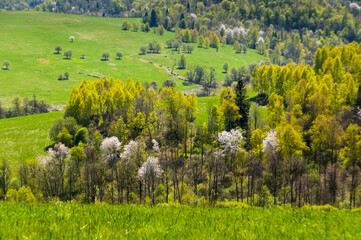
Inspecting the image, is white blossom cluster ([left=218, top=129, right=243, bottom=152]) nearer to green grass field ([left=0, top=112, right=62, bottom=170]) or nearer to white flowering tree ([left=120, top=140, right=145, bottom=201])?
white flowering tree ([left=120, top=140, right=145, bottom=201])

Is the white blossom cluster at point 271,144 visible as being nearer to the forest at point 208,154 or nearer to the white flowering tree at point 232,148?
the forest at point 208,154

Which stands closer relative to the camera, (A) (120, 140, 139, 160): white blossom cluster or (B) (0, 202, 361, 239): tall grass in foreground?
(B) (0, 202, 361, 239): tall grass in foreground

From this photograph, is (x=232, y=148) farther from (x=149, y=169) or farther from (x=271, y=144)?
(x=149, y=169)

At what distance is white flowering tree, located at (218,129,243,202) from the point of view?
238ft

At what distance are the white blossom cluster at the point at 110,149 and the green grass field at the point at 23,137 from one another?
36.4 meters

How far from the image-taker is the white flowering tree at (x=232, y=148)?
72500 mm

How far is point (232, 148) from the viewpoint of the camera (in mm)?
72500

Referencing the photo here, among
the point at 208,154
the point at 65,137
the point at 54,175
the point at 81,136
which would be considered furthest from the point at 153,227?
the point at 65,137

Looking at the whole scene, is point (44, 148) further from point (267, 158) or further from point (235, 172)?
point (267, 158)

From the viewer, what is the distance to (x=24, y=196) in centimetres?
5738

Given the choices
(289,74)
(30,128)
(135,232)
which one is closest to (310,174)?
(289,74)

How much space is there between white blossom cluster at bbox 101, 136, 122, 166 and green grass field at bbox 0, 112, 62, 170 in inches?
1431

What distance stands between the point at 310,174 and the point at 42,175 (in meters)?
78.1

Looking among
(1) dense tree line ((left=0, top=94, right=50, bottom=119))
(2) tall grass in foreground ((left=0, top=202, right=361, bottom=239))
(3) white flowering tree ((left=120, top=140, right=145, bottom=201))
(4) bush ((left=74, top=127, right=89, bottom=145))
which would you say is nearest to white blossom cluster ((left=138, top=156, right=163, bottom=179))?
(3) white flowering tree ((left=120, top=140, right=145, bottom=201))
